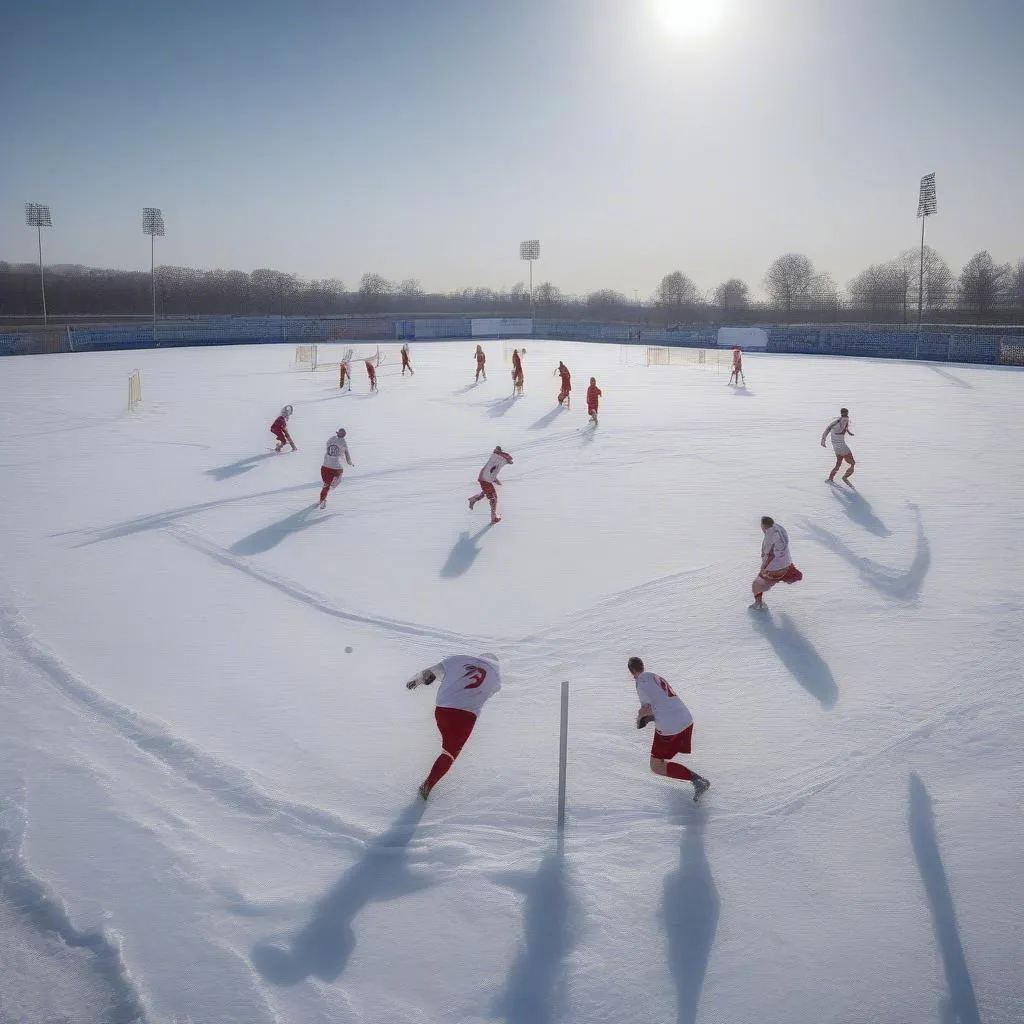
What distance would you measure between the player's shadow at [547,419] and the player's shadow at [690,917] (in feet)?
51.4

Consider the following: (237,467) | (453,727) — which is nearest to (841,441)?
(453,727)

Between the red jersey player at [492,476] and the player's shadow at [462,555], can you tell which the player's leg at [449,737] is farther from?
the red jersey player at [492,476]

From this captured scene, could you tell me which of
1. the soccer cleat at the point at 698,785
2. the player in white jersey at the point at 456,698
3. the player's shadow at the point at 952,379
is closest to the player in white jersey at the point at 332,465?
the player in white jersey at the point at 456,698

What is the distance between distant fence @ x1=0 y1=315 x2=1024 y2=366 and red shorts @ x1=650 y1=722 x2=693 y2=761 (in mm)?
40550

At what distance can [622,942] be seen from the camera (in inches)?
159

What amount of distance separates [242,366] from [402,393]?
13393 millimetres

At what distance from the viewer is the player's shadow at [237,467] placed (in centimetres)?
1473

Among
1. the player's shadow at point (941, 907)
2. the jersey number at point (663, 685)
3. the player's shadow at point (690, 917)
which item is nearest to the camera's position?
the player's shadow at point (941, 907)

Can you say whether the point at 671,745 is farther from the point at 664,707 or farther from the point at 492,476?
the point at 492,476

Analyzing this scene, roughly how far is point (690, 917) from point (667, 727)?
1.22 meters

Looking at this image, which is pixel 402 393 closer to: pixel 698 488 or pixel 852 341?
pixel 698 488

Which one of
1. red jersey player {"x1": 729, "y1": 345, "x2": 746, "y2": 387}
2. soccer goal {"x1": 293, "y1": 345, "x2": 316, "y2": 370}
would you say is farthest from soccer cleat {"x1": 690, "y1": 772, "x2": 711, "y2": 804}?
soccer goal {"x1": 293, "y1": 345, "x2": 316, "y2": 370}

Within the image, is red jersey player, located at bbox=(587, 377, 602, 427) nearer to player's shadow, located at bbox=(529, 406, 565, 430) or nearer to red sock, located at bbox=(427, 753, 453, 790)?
player's shadow, located at bbox=(529, 406, 565, 430)

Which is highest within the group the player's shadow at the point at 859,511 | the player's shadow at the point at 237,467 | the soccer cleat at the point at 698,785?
the player's shadow at the point at 237,467
